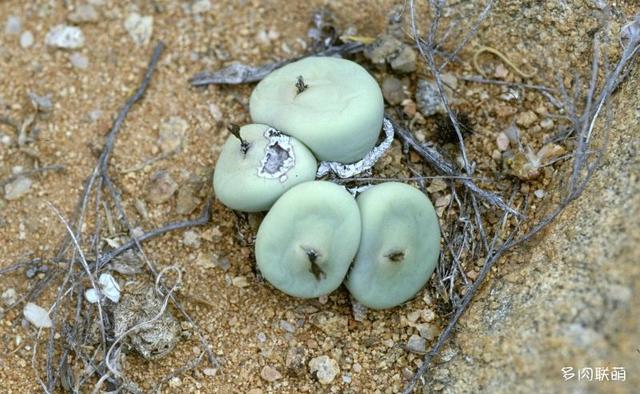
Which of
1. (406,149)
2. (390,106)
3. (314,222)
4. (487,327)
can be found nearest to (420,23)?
(390,106)

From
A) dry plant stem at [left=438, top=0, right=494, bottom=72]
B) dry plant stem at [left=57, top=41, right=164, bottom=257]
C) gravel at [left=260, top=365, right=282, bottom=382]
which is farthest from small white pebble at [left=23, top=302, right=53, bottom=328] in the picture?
dry plant stem at [left=438, top=0, right=494, bottom=72]

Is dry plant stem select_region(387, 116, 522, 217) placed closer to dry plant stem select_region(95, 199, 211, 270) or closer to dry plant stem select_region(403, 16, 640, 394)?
dry plant stem select_region(403, 16, 640, 394)

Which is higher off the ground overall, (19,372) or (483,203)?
(483,203)

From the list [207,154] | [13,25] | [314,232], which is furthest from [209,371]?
[13,25]

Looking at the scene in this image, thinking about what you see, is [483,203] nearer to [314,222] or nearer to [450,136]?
[450,136]

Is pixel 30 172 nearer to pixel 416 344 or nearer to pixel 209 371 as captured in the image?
pixel 209 371

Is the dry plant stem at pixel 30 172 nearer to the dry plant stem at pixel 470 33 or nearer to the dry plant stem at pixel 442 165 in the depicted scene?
the dry plant stem at pixel 442 165

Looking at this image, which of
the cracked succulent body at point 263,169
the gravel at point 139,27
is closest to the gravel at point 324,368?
the cracked succulent body at point 263,169
